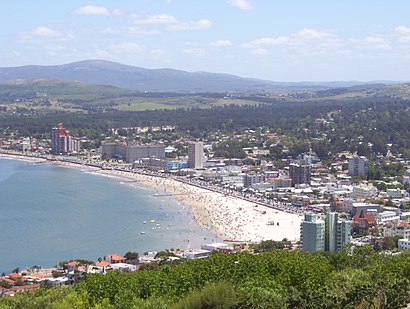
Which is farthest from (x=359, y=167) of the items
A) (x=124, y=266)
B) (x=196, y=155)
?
(x=124, y=266)

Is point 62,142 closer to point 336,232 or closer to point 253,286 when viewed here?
point 336,232

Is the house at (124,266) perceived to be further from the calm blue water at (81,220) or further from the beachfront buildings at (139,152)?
the beachfront buildings at (139,152)

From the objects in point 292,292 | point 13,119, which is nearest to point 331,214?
point 292,292

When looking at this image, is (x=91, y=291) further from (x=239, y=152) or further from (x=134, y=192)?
(x=239, y=152)

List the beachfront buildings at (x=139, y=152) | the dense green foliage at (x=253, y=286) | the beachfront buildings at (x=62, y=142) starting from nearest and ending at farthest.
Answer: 1. the dense green foliage at (x=253, y=286)
2. the beachfront buildings at (x=139, y=152)
3. the beachfront buildings at (x=62, y=142)

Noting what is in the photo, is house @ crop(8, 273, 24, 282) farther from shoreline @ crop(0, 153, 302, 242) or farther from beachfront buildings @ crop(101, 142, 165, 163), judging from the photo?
beachfront buildings @ crop(101, 142, 165, 163)

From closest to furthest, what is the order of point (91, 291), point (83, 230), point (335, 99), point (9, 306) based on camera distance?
point (9, 306)
point (91, 291)
point (83, 230)
point (335, 99)

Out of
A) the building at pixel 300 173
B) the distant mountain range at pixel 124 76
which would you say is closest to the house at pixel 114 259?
the building at pixel 300 173

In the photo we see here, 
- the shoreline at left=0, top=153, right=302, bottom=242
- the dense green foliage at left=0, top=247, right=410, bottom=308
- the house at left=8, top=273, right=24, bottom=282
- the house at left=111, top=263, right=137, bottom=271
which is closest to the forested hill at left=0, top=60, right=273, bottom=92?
the shoreline at left=0, top=153, right=302, bottom=242

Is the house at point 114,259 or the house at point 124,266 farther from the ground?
the house at point 124,266
